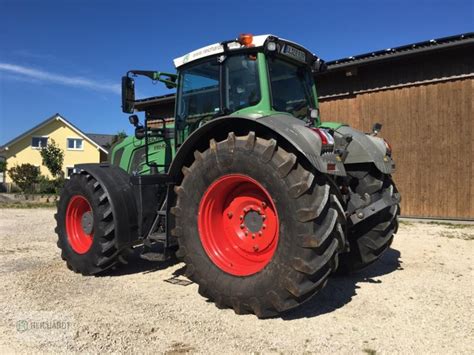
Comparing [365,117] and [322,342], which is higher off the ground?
[365,117]

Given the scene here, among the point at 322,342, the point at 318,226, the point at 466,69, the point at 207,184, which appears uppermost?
Result: the point at 466,69

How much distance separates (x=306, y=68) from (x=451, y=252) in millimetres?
3835

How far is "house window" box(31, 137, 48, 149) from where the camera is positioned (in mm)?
37094

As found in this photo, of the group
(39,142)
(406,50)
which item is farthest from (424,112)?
(39,142)

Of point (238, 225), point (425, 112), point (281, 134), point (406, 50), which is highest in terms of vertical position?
point (406, 50)

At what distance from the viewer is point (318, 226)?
3361 mm

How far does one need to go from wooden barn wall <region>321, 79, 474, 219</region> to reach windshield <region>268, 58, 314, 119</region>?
6.45 meters

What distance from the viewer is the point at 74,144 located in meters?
37.9

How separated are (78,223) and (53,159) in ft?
103

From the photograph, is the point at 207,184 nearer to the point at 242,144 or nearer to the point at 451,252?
the point at 242,144

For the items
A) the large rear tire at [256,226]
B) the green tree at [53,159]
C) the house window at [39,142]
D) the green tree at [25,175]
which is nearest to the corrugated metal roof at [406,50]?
the large rear tire at [256,226]

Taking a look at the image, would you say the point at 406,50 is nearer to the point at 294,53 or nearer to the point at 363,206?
the point at 294,53

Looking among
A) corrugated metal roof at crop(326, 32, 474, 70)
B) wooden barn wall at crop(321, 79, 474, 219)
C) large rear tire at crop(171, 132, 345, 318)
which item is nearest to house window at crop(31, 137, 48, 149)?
corrugated metal roof at crop(326, 32, 474, 70)

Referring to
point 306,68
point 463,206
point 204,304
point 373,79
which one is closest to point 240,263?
point 204,304
